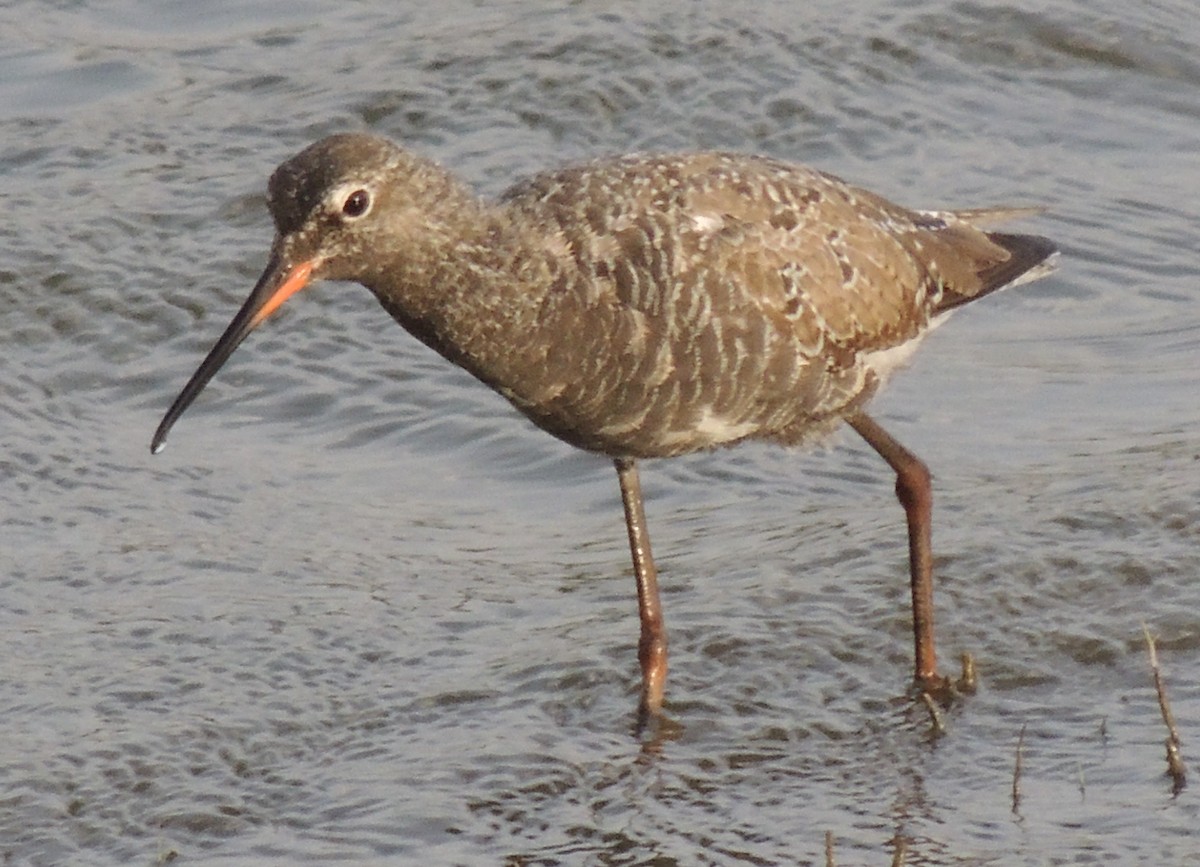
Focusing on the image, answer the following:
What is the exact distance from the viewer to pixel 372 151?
695 cm

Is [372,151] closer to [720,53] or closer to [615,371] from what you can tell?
[615,371]

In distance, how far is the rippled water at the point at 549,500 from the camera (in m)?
7.30

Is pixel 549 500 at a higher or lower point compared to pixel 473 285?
lower

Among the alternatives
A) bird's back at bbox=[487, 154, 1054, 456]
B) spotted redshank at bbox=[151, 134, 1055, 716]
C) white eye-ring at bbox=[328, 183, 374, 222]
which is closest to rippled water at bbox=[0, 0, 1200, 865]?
spotted redshank at bbox=[151, 134, 1055, 716]

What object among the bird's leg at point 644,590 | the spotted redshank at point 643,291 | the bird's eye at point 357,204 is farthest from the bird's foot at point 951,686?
the bird's eye at point 357,204

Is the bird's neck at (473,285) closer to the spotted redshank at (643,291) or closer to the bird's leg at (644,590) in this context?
the spotted redshank at (643,291)

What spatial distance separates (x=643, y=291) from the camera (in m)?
7.45

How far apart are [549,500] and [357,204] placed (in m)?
2.85

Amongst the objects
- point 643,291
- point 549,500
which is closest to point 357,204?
point 643,291

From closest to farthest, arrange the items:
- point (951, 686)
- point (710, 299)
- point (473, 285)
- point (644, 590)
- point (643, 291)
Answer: point (473, 285) → point (643, 291) → point (710, 299) → point (951, 686) → point (644, 590)

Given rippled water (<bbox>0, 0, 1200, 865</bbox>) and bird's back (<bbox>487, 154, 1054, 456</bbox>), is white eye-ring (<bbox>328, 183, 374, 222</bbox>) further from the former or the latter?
rippled water (<bbox>0, 0, 1200, 865</bbox>)

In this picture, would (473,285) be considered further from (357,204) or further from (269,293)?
(269,293)

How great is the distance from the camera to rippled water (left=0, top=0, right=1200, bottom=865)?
7.30 metres

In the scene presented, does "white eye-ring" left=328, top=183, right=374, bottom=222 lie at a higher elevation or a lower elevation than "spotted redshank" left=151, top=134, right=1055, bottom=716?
higher
